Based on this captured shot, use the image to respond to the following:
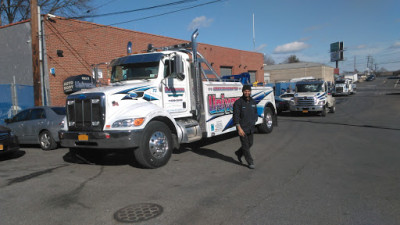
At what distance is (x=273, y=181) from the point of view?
5562 millimetres

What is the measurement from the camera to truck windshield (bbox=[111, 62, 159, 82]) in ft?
25.1

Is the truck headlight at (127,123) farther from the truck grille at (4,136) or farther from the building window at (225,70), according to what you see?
the building window at (225,70)

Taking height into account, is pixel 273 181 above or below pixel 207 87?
below

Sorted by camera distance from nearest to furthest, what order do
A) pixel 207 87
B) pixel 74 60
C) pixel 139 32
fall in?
pixel 207 87, pixel 74 60, pixel 139 32

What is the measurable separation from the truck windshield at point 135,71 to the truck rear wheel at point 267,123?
5.33 meters

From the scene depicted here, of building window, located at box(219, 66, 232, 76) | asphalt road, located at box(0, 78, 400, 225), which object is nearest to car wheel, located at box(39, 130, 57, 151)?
asphalt road, located at box(0, 78, 400, 225)

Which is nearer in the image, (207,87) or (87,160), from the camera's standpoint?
(87,160)

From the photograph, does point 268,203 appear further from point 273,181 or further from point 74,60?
point 74,60

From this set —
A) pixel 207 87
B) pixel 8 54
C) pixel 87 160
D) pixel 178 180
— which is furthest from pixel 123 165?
pixel 8 54

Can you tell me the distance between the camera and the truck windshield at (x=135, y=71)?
7637mm

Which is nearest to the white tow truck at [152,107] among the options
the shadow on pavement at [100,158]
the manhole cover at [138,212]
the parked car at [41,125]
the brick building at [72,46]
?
the shadow on pavement at [100,158]

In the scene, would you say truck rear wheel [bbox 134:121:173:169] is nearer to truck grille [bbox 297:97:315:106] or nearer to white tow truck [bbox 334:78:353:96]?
truck grille [bbox 297:97:315:106]

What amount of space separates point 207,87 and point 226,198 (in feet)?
14.1

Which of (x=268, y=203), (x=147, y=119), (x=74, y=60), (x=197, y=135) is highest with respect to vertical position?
(x=74, y=60)
